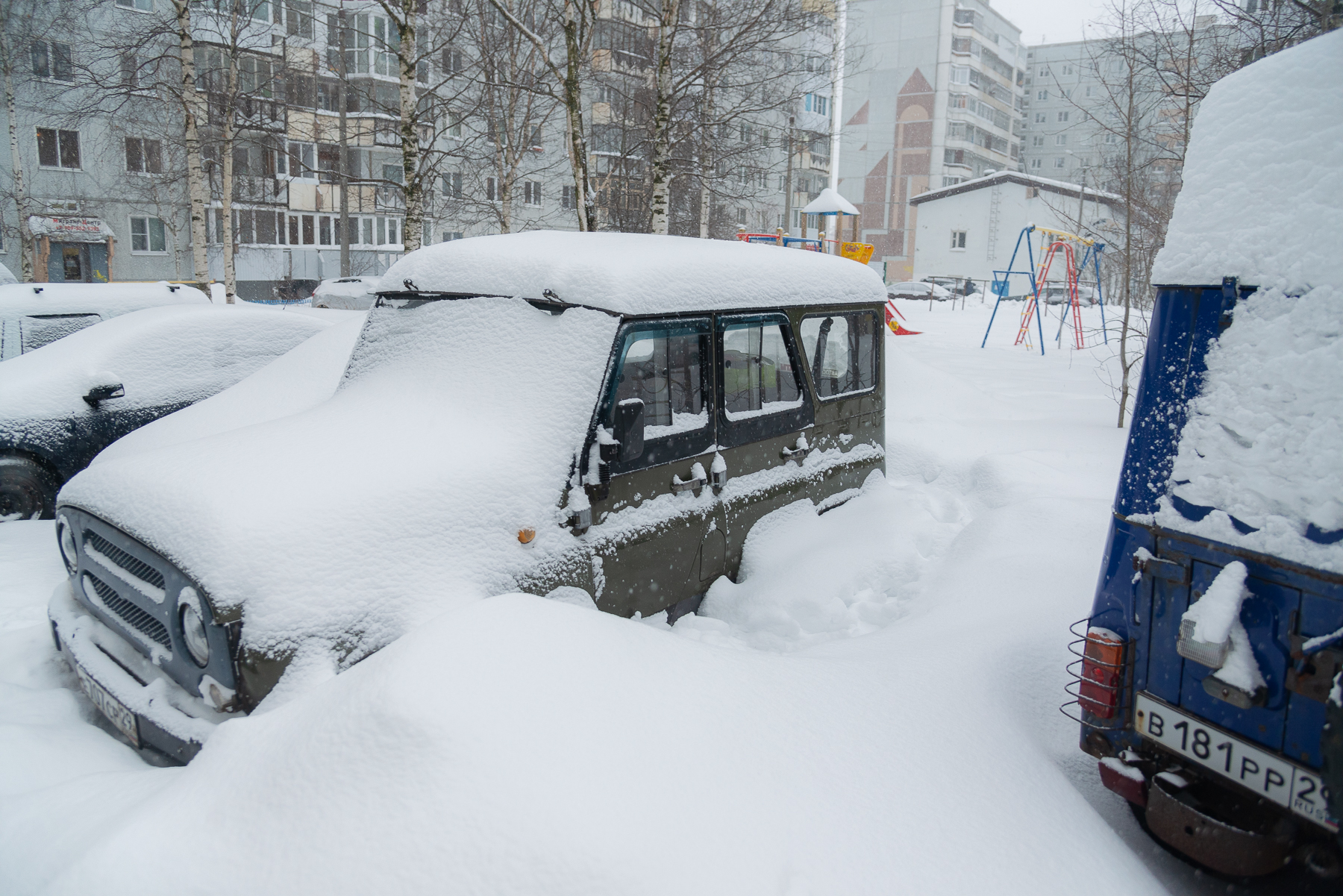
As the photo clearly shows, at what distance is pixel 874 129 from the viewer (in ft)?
213

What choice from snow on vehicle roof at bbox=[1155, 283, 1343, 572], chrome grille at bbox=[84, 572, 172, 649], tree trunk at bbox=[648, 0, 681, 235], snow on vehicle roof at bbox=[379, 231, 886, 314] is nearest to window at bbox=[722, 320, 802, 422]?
snow on vehicle roof at bbox=[379, 231, 886, 314]

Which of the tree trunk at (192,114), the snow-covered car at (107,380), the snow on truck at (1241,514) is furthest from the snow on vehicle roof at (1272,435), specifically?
the tree trunk at (192,114)

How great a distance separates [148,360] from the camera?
263 inches

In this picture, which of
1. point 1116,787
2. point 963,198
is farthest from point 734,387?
point 963,198

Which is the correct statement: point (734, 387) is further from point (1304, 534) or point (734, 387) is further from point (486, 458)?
point (1304, 534)

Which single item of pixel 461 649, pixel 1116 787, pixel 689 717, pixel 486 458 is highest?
pixel 486 458

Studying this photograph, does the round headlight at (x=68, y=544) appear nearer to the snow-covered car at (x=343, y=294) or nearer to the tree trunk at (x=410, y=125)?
the tree trunk at (x=410, y=125)

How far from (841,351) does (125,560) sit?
394 centimetres

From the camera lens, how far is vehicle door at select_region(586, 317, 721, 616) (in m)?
3.51

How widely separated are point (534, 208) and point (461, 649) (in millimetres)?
36437

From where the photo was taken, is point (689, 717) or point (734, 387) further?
point (734, 387)

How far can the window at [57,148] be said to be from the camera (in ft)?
95.8

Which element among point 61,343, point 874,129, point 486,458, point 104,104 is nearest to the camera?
point 486,458

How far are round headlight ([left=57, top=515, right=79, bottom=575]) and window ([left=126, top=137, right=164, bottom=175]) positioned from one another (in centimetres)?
3231
